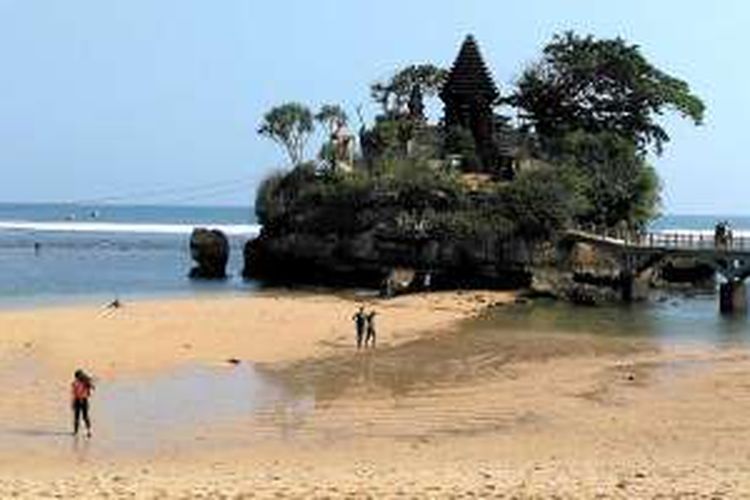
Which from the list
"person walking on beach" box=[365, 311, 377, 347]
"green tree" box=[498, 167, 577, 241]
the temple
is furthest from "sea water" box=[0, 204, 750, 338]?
the temple

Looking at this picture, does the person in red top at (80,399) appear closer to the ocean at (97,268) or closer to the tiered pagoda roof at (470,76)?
the ocean at (97,268)

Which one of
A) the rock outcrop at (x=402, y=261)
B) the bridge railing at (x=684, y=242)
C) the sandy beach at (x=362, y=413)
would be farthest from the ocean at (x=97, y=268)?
the bridge railing at (x=684, y=242)

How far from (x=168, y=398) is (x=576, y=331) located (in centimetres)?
2084

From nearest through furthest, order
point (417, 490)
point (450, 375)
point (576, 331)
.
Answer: point (417, 490) → point (450, 375) → point (576, 331)

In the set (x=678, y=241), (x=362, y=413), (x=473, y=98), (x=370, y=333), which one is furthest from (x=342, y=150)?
(x=362, y=413)

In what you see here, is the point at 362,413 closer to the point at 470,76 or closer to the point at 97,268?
the point at 470,76

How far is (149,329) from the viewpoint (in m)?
44.0

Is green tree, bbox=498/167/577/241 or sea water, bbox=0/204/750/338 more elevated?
green tree, bbox=498/167/577/241

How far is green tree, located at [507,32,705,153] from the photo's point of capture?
83625 millimetres

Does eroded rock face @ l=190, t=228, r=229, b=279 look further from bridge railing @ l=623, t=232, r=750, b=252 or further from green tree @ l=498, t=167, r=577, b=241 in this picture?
bridge railing @ l=623, t=232, r=750, b=252

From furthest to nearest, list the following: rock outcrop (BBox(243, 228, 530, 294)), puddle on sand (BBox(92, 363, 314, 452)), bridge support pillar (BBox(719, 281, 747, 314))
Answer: rock outcrop (BBox(243, 228, 530, 294)) < bridge support pillar (BBox(719, 281, 747, 314)) < puddle on sand (BBox(92, 363, 314, 452))

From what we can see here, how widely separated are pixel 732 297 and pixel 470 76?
2639cm

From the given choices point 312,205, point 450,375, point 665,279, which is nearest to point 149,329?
point 450,375

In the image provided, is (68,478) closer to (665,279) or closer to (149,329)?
(149,329)
